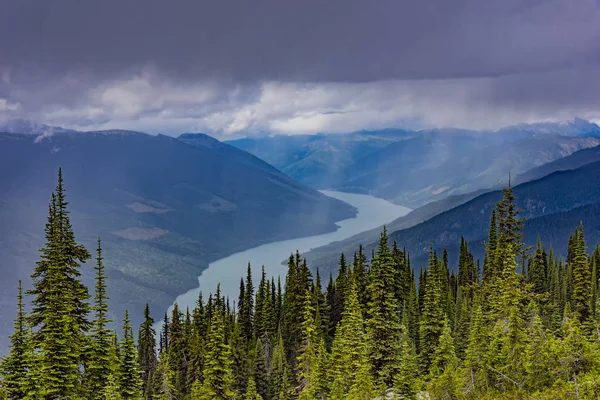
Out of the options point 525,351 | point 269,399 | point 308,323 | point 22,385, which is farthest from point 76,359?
point 269,399

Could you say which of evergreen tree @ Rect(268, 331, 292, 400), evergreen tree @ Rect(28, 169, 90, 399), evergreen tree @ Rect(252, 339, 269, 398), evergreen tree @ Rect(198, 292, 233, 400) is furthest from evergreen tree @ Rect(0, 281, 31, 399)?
evergreen tree @ Rect(252, 339, 269, 398)

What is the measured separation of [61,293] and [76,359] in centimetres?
444

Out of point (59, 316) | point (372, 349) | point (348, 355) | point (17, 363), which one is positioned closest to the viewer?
point (17, 363)

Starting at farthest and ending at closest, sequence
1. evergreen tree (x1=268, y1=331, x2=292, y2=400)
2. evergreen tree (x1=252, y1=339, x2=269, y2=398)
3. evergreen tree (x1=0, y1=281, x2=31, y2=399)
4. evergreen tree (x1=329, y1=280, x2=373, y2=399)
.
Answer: evergreen tree (x1=252, y1=339, x2=269, y2=398)
evergreen tree (x1=268, y1=331, x2=292, y2=400)
evergreen tree (x1=329, y1=280, x2=373, y2=399)
evergreen tree (x1=0, y1=281, x2=31, y2=399)

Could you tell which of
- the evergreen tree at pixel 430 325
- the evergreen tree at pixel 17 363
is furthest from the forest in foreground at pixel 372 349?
the evergreen tree at pixel 430 325

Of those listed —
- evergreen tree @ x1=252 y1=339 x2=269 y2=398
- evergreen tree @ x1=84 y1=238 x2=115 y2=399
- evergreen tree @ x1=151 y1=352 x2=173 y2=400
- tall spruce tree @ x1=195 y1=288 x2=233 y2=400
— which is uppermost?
evergreen tree @ x1=84 y1=238 x2=115 y2=399

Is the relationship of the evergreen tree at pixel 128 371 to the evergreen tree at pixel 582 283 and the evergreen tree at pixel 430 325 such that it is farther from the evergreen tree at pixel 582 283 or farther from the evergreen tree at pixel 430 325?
the evergreen tree at pixel 582 283

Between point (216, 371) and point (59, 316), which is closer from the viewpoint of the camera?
point (59, 316)

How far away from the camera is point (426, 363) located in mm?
60656

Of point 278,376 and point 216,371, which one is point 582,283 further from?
point 216,371

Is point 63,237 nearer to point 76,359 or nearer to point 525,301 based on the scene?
point 76,359

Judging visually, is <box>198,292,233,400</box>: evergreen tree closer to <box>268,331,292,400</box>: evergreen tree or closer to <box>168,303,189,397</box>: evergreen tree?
<box>268,331,292,400</box>: evergreen tree

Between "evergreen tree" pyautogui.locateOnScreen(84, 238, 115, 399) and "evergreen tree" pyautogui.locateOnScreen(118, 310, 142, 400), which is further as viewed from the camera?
"evergreen tree" pyautogui.locateOnScreen(118, 310, 142, 400)

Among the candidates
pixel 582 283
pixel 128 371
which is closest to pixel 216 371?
pixel 128 371
